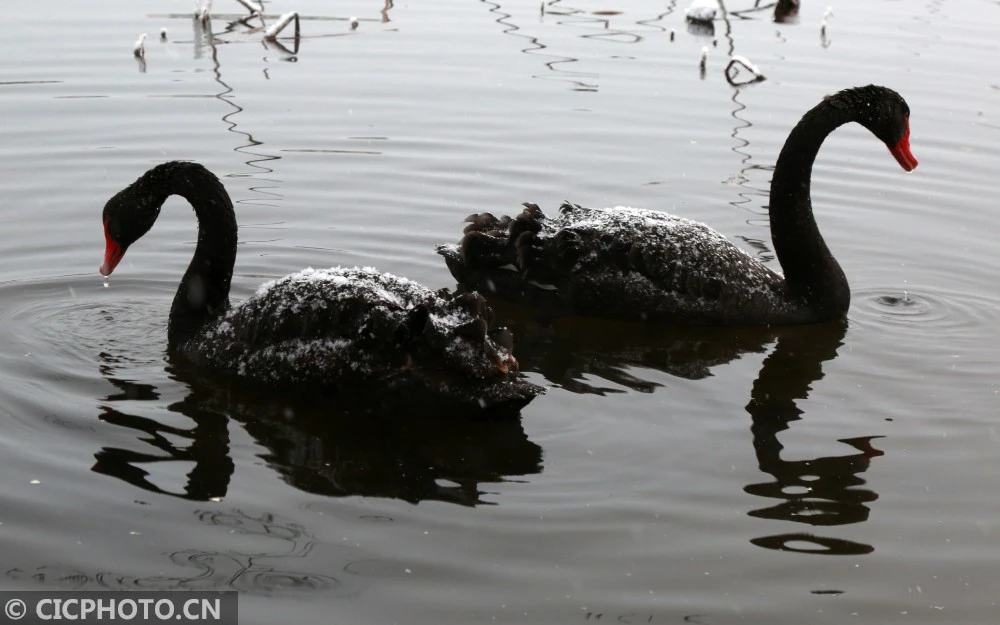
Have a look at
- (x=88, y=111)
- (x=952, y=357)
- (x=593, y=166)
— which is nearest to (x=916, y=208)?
(x=593, y=166)

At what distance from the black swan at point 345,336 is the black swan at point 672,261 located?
142cm

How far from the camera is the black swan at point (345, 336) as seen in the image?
5.14 meters

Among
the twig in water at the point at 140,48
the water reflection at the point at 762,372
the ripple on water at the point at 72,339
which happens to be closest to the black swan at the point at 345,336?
the ripple on water at the point at 72,339

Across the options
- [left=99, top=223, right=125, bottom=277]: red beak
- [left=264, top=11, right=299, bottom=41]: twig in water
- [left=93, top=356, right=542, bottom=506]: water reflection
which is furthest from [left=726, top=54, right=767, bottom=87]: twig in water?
[left=93, top=356, right=542, bottom=506]: water reflection

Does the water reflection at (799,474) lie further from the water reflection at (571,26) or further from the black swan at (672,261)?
the water reflection at (571,26)

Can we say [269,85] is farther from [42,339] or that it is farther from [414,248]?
[42,339]

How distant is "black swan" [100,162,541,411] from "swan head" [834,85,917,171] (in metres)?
2.96

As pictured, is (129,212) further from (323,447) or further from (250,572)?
(250,572)

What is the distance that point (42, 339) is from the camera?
597cm

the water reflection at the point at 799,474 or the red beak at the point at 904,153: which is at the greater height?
the red beak at the point at 904,153

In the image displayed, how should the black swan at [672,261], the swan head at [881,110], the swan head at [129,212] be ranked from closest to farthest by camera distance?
the swan head at [129,212]
the black swan at [672,261]
the swan head at [881,110]

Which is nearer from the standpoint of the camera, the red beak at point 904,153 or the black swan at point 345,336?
Answer: the black swan at point 345,336

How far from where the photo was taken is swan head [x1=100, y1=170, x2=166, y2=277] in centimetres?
598

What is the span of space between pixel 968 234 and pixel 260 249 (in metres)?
4.69
